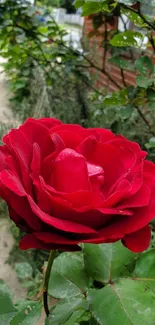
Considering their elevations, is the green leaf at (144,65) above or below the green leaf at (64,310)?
above

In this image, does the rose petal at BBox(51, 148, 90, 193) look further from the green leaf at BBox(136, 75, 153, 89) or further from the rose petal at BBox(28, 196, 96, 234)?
the green leaf at BBox(136, 75, 153, 89)

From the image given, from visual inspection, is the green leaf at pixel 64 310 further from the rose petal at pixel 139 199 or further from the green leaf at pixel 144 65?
the green leaf at pixel 144 65

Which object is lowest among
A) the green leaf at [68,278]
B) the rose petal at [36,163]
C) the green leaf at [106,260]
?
the green leaf at [68,278]

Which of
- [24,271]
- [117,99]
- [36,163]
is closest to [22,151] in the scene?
[36,163]

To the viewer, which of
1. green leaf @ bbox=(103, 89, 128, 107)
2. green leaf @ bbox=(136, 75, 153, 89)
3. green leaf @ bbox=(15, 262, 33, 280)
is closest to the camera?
green leaf @ bbox=(15, 262, 33, 280)

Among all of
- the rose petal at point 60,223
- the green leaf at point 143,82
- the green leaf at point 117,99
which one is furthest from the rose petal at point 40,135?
the green leaf at point 117,99

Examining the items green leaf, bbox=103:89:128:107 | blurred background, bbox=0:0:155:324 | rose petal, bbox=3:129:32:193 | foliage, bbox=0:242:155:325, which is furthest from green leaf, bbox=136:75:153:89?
rose petal, bbox=3:129:32:193

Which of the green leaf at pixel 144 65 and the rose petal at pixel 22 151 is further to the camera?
the green leaf at pixel 144 65
